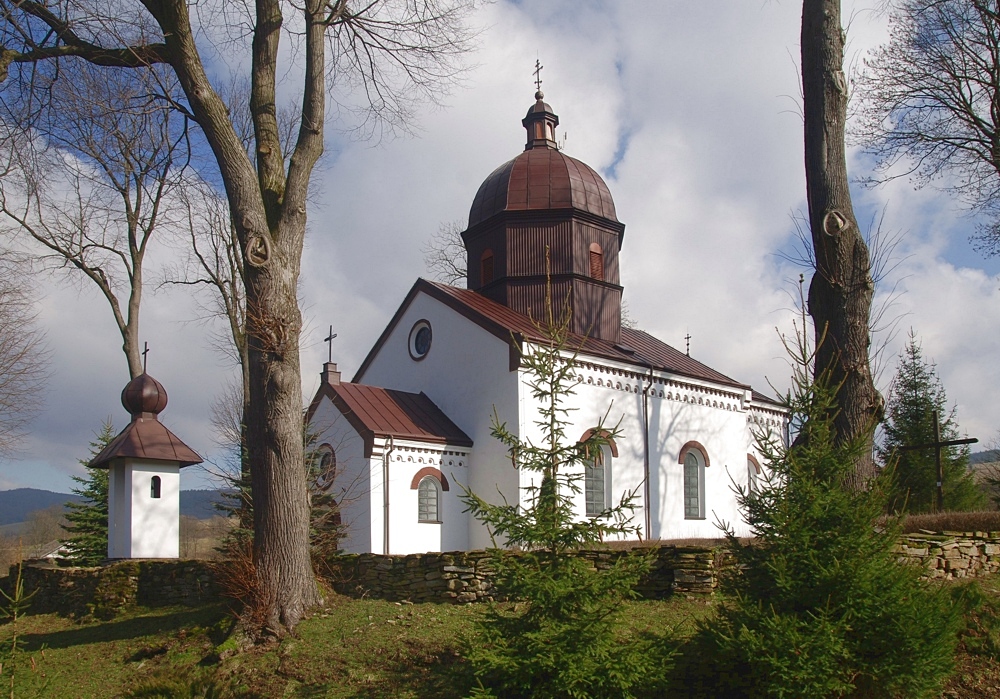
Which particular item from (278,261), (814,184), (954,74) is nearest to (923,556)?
(814,184)

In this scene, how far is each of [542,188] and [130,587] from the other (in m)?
13.0

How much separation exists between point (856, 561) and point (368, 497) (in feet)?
35.4

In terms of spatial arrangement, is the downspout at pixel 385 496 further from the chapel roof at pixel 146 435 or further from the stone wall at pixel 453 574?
the stone wall at pixel 453 574

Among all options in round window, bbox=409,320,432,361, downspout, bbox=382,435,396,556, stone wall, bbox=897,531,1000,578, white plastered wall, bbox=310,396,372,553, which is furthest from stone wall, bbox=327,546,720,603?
round window, bbox=409,320,432,361

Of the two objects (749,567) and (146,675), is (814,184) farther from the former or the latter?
(146,675)

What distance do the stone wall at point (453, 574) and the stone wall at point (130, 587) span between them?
2537 mm

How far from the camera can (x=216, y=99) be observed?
1059 centimetres

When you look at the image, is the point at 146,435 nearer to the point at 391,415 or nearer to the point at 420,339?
the point at 391,415

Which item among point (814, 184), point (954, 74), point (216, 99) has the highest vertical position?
point (954, 74)

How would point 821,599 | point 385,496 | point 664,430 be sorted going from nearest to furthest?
point 821,599 → point 385,496 → point 664,430

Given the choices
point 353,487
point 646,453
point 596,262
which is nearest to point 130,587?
point 353,487

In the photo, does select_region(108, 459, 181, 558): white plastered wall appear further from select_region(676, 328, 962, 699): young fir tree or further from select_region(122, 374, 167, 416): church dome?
select_region(676, 328, 962, 699): young fir tree

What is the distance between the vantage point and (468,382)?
59.9 ft

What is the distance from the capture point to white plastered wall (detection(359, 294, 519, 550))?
1722 cm
